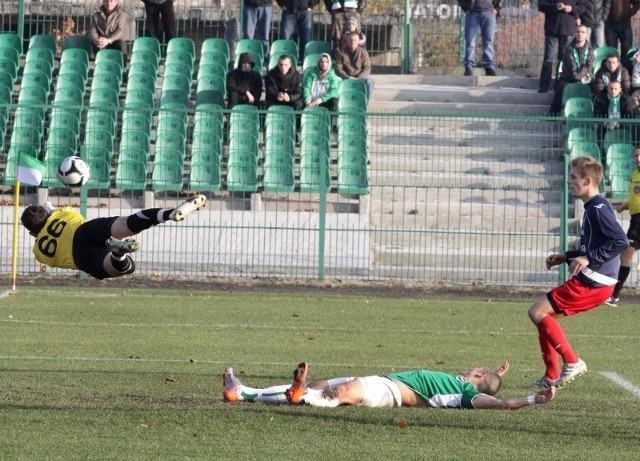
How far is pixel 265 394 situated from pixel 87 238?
2.89m

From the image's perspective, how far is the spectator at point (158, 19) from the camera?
87.1 feet

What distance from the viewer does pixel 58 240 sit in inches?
487

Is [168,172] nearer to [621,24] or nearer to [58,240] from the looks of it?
[621,24]

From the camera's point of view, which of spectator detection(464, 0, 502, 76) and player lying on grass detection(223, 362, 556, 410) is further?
spectator detection(464, 0, 502, 76)

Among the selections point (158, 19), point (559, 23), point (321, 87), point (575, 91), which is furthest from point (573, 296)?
point (158, 19)

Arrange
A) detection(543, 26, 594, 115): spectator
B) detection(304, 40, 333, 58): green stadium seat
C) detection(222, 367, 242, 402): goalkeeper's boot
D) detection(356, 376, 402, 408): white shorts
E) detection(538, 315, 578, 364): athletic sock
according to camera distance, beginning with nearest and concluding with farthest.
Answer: detection(356, 376, 402, 408): white shorts → detection(222, 367, 242, 402): goalkeeper's boot → detection(538, 315, 578, 364): athletic sock → detection(543, 26, 594, 115): spectator → detection(304, 40, 333, 58): green stadium seat

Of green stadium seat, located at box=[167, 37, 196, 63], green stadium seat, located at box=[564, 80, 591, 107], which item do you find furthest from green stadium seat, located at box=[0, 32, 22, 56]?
green stadium seat, located at box=[564, 80, 591, 107]

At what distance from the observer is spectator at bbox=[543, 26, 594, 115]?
953 inches

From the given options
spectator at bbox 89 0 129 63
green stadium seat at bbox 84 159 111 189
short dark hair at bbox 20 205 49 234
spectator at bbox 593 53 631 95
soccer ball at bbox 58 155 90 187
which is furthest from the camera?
spectator at bbox 89 0 129 63

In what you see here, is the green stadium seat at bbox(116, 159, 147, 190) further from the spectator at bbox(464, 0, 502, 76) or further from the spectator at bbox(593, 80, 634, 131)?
the spectator at bbox(593, 80, 634, 131)

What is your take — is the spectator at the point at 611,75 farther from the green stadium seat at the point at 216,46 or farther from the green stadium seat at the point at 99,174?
the green stadium seat at the point at 99,174

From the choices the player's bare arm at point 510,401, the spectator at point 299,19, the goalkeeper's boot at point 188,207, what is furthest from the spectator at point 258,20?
the player's bare arm at point 510,401

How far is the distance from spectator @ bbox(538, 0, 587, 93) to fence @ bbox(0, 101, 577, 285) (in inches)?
148

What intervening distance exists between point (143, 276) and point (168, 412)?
11.9 metres
